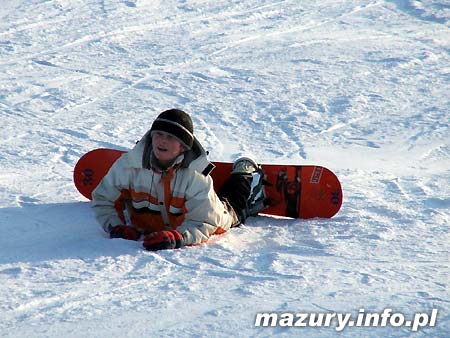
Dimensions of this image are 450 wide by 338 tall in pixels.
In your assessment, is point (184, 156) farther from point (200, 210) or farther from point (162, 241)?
point (162, 241)

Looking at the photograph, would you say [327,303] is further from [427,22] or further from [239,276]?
[427,22]

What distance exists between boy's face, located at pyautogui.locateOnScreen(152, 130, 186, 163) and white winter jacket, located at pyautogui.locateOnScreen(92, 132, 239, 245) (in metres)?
0.06

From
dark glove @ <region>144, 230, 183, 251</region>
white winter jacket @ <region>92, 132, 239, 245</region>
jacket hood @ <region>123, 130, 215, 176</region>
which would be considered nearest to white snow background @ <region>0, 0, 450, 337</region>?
dark glove @ <region>144, 230, 183, 251</region>

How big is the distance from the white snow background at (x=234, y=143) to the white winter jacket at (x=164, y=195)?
16 centimetres

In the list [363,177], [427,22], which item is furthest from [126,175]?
[427,22]

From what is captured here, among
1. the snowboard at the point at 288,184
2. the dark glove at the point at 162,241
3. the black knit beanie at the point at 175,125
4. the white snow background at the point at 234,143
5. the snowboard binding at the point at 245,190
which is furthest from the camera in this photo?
the snowboard at the point at 288,184

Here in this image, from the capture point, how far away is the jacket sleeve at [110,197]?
4.52m

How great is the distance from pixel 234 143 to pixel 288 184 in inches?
77.4

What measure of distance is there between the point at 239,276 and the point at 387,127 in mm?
4275

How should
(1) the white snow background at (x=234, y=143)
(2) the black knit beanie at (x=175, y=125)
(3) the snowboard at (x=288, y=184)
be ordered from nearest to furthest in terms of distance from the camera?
(1) the white snow background at (x=234, y=143), (2) the black knit beanie at (x=175, y=125), (3) the snowboard at (x=288, y=184)

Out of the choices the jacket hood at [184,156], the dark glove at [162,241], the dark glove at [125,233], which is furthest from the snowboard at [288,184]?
the dark glove at [162,241]

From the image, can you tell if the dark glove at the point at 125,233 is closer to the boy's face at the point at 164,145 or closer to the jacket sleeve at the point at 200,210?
the jacket sleeve at the point at 200,210

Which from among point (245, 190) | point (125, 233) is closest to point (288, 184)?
point (245, 190)

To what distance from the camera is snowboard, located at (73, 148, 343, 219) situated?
5.16m
